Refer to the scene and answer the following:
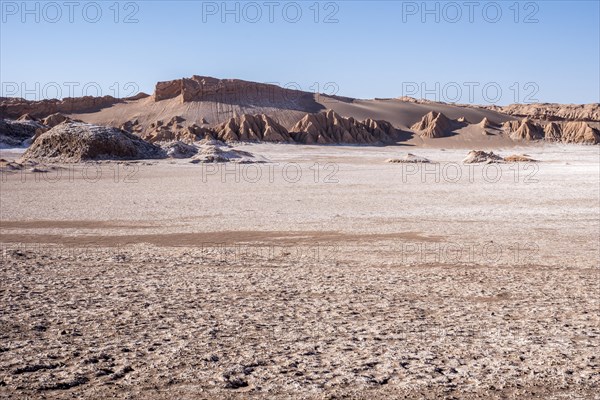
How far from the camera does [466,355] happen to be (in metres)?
4.60

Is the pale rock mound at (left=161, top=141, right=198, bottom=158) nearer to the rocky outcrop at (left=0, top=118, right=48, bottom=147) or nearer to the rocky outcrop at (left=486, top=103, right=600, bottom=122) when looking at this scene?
the rocky outcrop at (left=0, top=118, right=48, bottom=147)

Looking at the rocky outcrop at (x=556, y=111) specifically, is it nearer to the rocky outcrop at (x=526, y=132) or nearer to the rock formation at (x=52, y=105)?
the rocky outcrop at (x=526, y=132)

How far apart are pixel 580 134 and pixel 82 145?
71.2 metres

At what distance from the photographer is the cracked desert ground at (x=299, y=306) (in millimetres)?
4086

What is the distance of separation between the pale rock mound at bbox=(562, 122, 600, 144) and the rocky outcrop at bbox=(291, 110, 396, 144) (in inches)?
1005

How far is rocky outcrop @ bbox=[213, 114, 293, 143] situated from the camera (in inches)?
2785

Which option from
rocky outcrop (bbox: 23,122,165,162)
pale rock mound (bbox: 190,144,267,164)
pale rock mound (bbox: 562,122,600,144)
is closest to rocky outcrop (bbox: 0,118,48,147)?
rocky outcrop (bbox: 23,122,165,162)

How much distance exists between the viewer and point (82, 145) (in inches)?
1555

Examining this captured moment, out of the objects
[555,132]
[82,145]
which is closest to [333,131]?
[555,132]

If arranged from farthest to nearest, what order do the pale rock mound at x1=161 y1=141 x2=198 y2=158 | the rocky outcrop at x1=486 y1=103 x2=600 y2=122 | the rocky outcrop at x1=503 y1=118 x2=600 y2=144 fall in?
1. the rocky outcrop at x1=486 y1=103 x2=600 y2=122
2. the rocky outcrop at x1=503 y1=118 x2=600 y2=144
3. the pale rock mound at x1=161 y1=141 x2=198 y2=158

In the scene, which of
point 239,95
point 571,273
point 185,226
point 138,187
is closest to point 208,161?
point 138,187

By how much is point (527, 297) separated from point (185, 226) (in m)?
7.63

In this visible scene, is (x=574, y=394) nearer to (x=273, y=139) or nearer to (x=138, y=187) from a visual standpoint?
(x=138, y=187)

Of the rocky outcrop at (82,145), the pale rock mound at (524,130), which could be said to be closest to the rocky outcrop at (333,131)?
the pale rock mound at (524,130)
